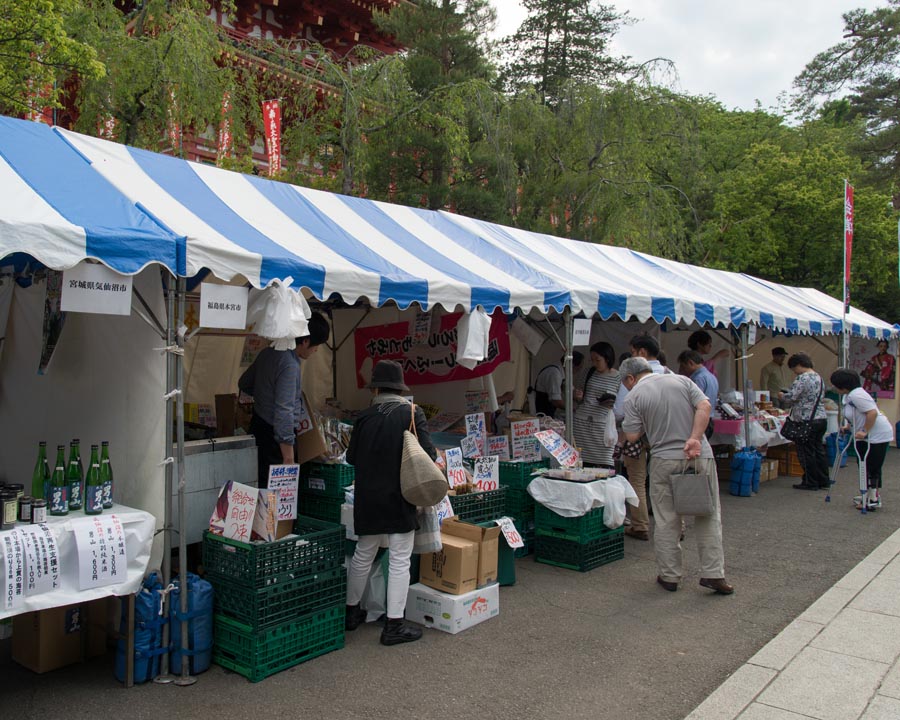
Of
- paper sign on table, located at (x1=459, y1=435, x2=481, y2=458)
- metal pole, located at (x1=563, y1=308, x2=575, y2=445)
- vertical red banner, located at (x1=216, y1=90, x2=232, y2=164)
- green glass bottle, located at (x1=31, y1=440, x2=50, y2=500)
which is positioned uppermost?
vertical red banner, located at (x1=216, y1=90, x2=232, y2=164)

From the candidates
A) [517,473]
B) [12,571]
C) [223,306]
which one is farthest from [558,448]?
[12,571]

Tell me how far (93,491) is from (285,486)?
1068 millimetres

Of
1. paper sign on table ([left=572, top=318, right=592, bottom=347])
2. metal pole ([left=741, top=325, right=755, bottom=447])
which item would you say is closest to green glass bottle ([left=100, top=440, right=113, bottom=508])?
paper sign on table ([left=572, top=318, right=592, bottom=347])

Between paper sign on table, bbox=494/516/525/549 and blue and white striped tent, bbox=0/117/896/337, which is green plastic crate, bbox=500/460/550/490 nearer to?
paper sign on table, bbox=494/516/525/549

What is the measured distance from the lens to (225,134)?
507 inches

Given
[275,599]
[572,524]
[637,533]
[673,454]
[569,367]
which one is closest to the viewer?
[275,599]

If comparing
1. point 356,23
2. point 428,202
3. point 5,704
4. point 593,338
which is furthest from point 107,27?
point 356,23

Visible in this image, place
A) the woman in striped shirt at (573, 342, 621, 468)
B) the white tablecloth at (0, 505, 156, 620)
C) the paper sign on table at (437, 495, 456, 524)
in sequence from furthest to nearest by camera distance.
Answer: the woman in striped shirt at (573, 342, 621, 468) → the paper sign on table at (437, 495, 456, 524) → the white tablecloth at (0, 505, 156, 620)

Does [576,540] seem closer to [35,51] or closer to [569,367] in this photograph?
[569,367]

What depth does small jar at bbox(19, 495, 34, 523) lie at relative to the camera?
11.5 ft

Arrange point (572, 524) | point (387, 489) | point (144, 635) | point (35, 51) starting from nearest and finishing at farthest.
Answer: point (144, 635)
point (387, 489)
point (572, 524)
point (35, 51)

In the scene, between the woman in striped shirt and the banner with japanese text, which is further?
the banner with japanese text

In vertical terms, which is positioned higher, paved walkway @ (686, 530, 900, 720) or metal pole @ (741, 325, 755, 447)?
metal pole @ (741, 325, 755, 447)

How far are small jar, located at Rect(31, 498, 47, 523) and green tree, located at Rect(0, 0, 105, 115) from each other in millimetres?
6120
